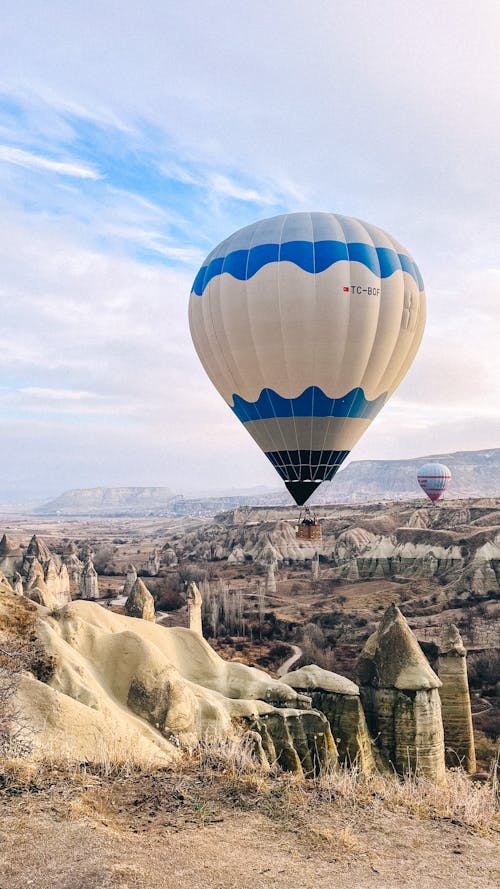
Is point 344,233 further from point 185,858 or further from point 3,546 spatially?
point 3,546

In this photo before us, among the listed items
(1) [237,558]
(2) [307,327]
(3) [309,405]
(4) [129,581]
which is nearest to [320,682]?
(3) [309,405]

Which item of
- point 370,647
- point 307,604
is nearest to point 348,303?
point 370,647

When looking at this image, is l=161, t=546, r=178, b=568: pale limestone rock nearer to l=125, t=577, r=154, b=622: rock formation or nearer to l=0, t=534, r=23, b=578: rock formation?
l=0, t=534, r=23, b=578: rock formation

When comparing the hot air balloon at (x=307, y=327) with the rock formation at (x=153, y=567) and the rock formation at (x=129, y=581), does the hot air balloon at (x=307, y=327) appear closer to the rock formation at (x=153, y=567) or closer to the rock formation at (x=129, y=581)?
the rock formation at (x=129, y=581)

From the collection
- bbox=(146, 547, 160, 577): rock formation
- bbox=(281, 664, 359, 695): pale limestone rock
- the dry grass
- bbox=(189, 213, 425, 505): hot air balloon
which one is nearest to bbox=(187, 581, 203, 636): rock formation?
bbox=(189, 213, 425, 505): hot air balloon

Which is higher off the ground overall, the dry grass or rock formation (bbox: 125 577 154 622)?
the dry grass
